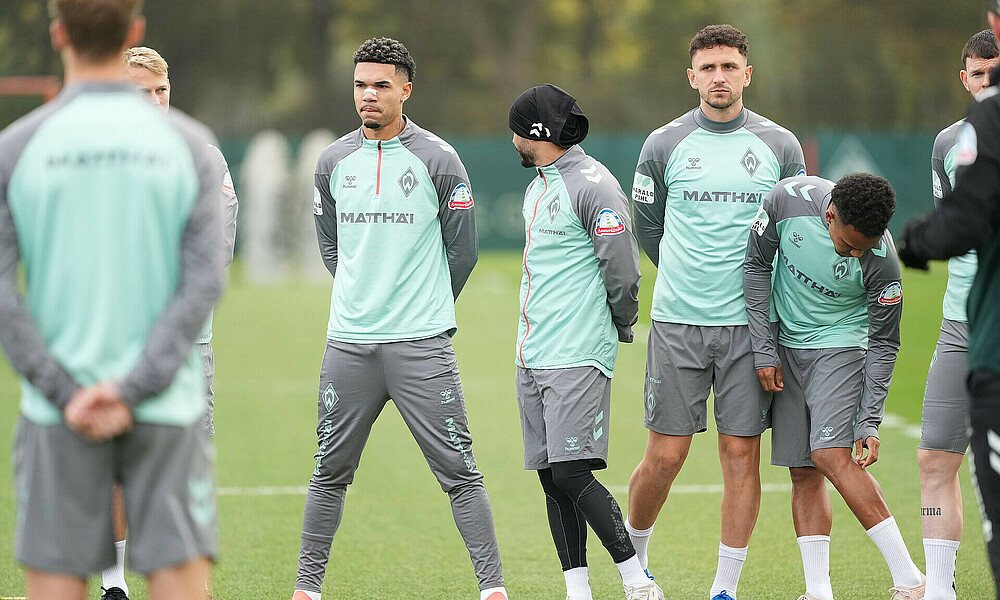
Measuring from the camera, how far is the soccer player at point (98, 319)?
275 cm

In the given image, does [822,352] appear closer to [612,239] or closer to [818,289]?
[818,289]

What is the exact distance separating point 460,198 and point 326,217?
59 cm

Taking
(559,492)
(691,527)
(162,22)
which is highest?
(162,22)

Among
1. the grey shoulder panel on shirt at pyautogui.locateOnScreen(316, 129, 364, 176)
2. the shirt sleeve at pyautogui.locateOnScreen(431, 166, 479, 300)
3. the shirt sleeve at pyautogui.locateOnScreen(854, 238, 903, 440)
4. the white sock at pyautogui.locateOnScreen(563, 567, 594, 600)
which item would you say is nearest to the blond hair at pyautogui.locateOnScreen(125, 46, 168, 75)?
the grey shoulder panel on shirt at pyautogui.locateOnScreen(316, 129, 364, 176)

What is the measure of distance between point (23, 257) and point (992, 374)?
7.92 feet

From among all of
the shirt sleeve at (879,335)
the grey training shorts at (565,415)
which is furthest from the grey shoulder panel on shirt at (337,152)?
the shirt sleeve at (879,335)

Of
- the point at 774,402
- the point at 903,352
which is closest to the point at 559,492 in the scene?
the point at 774,402

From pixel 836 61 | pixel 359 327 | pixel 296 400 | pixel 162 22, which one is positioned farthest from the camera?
pixel 836 61

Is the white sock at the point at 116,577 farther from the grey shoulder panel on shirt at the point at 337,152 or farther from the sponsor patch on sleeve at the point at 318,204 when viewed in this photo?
the grey shoulder panel on shirt at the point at 337,152

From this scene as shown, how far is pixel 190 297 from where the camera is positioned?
2836 millimetres

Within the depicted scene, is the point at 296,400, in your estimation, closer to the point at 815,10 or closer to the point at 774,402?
the point at 774,402

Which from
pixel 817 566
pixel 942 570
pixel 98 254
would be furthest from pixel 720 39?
pixel 98 254

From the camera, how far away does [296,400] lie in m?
10.5

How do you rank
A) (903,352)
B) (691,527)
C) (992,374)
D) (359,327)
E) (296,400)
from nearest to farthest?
(992,374), (359,327), (691,527), (296,400), (903,352)
